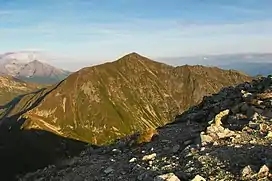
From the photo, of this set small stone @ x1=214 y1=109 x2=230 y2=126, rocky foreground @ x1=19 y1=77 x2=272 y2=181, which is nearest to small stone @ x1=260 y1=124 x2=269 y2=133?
rocky foreground @ x1=19 y1=77 x2=272 y2=181

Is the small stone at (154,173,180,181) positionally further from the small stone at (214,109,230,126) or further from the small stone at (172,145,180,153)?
the small stone at (214,109,230,126)

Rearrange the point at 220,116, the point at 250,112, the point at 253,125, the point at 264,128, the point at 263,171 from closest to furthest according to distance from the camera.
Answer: the point at 263,171 < the point at 264,128 < the point at 253,125 < the point at 250,112 < the point at 220,116

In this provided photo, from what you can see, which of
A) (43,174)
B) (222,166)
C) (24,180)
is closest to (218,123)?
(222,166)

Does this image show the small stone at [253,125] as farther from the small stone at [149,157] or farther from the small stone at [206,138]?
the small stone at [149,157]

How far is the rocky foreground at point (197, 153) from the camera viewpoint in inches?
681

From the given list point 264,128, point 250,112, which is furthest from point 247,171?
point 250,112

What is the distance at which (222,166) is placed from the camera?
17.6 metres

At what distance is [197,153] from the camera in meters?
19.8

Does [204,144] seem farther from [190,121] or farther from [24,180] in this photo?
[24,180]

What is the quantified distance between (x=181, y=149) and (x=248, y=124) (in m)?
4.76

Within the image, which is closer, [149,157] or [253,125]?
[149,157]

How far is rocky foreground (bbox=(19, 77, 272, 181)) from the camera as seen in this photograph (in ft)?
56.7

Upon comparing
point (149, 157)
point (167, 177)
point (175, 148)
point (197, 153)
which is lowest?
point (149, 157)

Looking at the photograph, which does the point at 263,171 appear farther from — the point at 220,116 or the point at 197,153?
the point at 220,116
